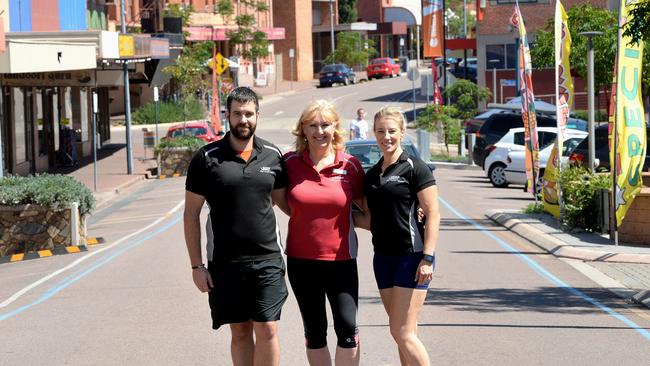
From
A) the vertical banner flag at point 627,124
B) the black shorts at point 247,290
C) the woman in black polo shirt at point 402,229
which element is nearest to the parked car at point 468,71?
the vertical banner flag at point 627,124

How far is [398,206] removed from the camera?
23.1 ft

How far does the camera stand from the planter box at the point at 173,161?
35.9 metres

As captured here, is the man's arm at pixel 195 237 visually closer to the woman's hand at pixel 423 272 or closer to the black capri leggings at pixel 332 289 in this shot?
the black capri leggings at pixel 332 289

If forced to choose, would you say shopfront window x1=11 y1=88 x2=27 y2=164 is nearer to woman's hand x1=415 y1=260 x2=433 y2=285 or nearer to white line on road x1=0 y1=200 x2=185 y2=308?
white line on road x1=0 y1=200 x2=185 y2=308

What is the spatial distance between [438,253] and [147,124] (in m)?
43.8

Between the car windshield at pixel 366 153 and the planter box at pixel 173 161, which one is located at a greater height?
the car windshield at pixel 366 153

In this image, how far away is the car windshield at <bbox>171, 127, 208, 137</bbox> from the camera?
39278mm

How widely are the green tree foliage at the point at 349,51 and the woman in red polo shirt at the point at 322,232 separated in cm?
9114

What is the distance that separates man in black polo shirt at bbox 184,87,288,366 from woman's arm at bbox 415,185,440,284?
84 cm

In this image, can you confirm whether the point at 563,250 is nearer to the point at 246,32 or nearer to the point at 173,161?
the point at 173,161

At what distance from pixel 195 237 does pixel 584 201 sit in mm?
12805

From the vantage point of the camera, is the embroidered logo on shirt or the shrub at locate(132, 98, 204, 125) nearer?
the embroidered logo on shirt

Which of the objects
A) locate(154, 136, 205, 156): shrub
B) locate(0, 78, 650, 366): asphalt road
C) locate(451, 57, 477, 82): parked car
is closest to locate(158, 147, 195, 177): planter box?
locate(154, 136, 205, 156): shrub

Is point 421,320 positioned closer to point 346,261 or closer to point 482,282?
point 482,282
